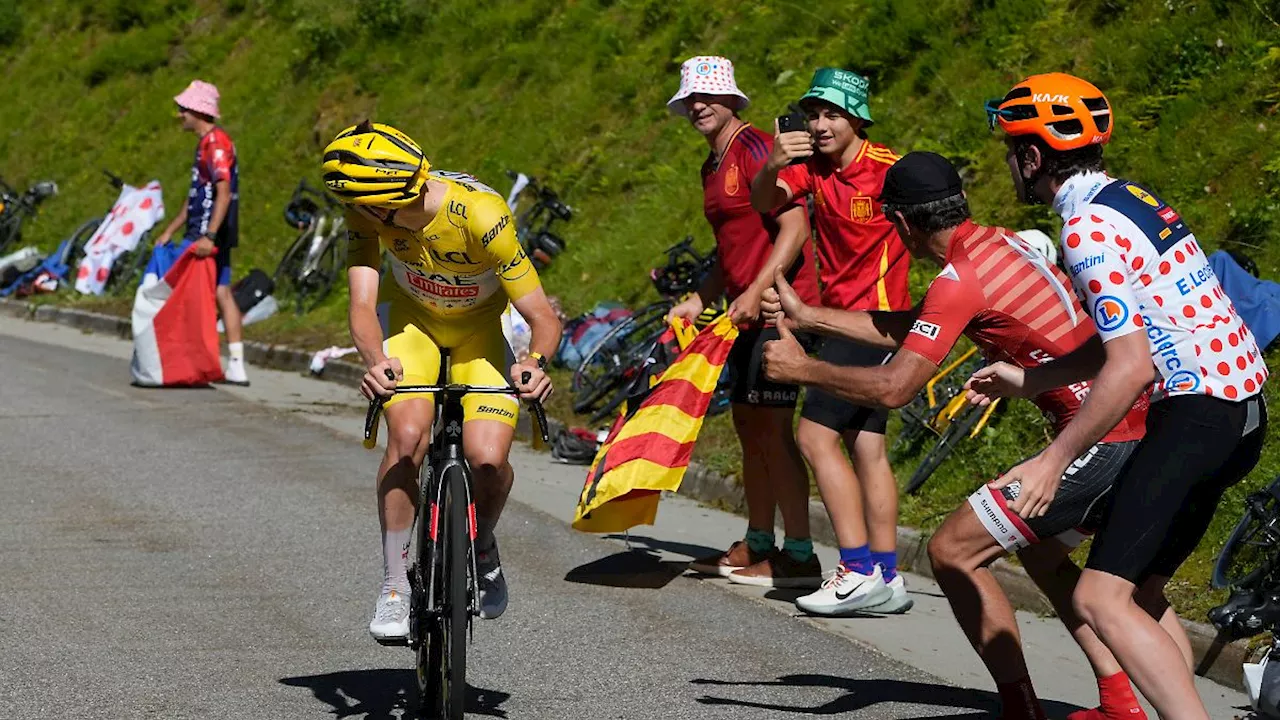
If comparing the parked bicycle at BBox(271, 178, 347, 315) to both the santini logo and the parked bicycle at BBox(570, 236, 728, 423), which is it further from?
the santini logo

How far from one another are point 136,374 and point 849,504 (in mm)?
9437

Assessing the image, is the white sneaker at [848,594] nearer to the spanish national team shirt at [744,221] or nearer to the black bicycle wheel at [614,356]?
the spanish national team shirt at [744,221]

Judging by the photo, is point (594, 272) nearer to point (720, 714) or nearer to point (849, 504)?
point (849, 504)

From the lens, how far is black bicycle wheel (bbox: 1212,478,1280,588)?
706 centimetres

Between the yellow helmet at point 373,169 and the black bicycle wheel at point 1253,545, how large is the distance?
132 inches

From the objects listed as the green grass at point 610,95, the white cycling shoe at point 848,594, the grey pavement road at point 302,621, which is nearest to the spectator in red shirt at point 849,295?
the white cycling shoe at point 848,594

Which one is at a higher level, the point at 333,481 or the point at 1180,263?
the point at 1180,263

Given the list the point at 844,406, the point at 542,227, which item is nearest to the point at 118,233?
the point at 542,227

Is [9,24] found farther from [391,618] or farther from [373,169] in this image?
[391,618]

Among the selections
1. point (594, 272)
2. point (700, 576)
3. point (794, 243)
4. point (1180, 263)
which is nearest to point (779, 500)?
point (700, 576)

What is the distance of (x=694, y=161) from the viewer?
17.4 metres

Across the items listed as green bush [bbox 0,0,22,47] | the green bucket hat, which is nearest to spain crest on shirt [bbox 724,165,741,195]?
the green bucket hat

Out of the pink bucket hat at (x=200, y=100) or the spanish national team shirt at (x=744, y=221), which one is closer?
the spanish national team shirt at (x=744, y=221)

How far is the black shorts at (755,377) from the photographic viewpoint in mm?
8930
